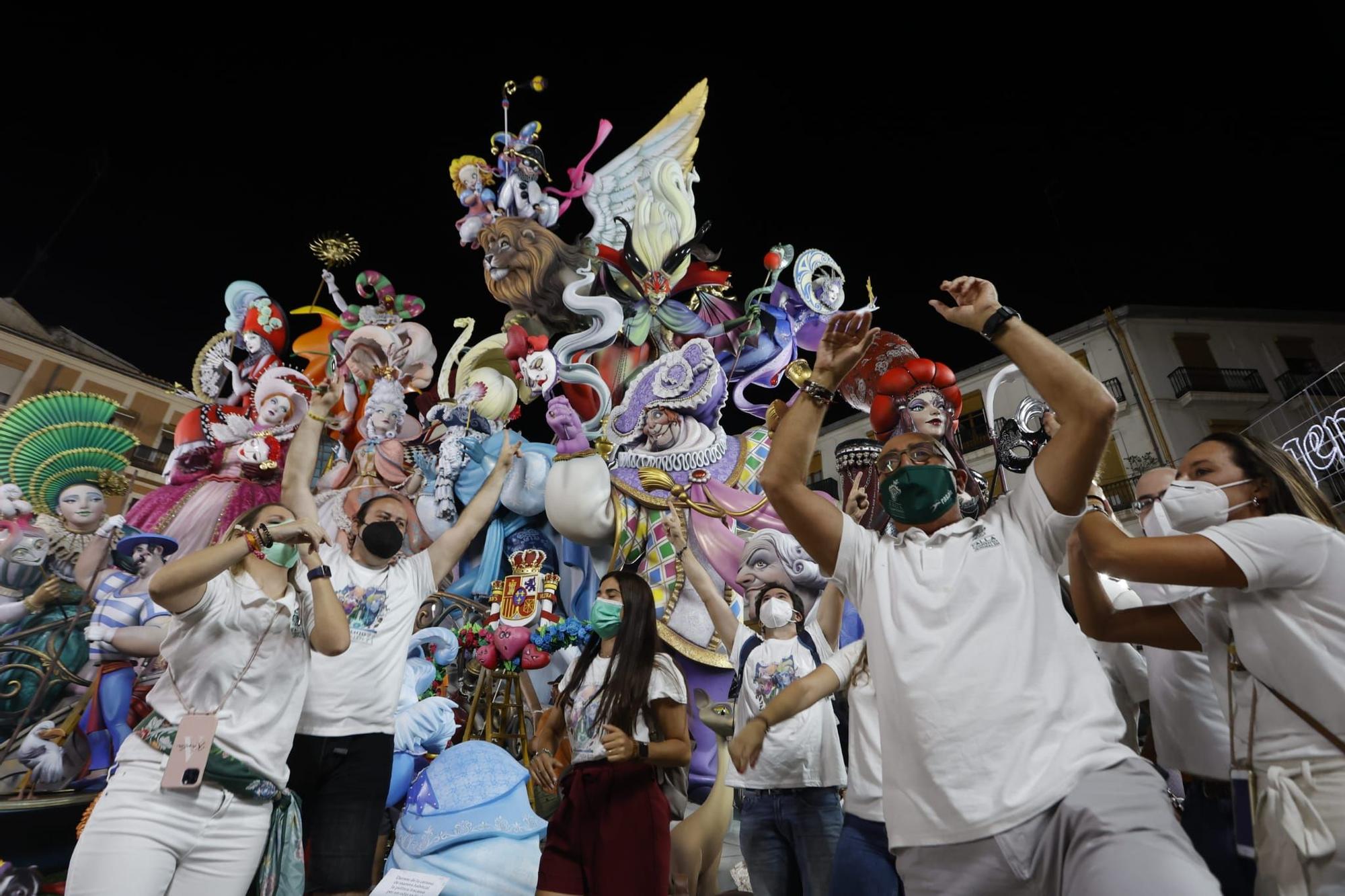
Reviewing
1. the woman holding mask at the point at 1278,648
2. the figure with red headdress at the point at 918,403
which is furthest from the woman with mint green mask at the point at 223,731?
the figure with red headdress at the point at 918,403

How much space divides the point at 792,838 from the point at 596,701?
2.86 ft

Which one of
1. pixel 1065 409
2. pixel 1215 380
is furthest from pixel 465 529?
pixel 1215 380

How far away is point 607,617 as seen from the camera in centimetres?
296

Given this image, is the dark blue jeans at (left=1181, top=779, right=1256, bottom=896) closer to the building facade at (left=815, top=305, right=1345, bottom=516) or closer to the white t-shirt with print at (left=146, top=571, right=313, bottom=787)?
the white t-shirt with print at (left=146, top=571, right=313, bottom=787)

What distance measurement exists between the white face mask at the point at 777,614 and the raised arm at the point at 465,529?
1265 millimetres

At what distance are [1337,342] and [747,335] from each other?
13169 mm

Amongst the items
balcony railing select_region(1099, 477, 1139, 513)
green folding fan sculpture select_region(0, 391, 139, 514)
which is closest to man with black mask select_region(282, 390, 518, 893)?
green folding fan sculpture select_region(0, 391, 139, 514)

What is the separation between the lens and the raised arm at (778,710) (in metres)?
1.73

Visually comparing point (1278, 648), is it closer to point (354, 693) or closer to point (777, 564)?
point (354, 693)

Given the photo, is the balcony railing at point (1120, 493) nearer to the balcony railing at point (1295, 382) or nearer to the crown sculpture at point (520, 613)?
the balcony railing at point (1295, 382)

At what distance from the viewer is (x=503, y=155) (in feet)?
30.2

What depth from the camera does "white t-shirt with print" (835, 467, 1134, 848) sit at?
1.37 meters

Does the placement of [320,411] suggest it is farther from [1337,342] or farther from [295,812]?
[1337,342]

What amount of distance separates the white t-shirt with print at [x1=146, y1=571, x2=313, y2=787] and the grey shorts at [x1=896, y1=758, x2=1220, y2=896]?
5.95ft
